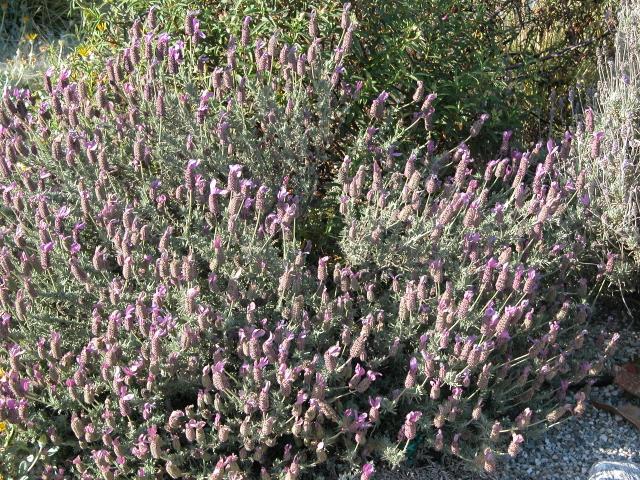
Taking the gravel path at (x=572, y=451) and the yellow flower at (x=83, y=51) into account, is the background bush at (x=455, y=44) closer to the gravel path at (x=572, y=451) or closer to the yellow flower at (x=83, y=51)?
the yellow flower at (x=83, y=51)

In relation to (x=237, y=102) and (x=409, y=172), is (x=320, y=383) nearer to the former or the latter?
(x=409, y=172)

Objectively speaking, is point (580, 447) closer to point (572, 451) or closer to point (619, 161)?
point (572, 451)

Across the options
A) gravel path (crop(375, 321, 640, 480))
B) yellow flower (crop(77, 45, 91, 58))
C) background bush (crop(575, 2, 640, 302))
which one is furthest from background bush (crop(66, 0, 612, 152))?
gravel path (crop(375, 321, 640, 480))

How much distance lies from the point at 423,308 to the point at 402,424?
0.40 meters

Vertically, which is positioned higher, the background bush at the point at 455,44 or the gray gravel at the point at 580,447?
the background bush at the point at 455,44

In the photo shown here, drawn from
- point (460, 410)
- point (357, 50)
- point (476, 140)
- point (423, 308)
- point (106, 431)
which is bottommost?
point (106, 431)

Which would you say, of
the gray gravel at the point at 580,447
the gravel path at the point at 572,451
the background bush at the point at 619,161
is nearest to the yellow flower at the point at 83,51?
the background bush at the point at 619,161

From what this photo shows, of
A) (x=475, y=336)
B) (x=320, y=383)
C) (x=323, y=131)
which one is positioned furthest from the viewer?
(x=323, y=131)

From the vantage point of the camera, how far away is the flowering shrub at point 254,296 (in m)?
2.56

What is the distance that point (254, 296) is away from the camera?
9.03 ft

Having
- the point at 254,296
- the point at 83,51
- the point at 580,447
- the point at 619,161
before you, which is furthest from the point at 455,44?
the point at 83,51

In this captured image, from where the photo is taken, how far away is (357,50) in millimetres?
3432

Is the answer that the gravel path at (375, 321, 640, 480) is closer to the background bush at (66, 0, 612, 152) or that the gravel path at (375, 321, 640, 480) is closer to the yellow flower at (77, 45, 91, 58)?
the background bush at (66, 0, 612, 152)

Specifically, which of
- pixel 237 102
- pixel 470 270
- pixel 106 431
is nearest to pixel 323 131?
pixel 237 102
